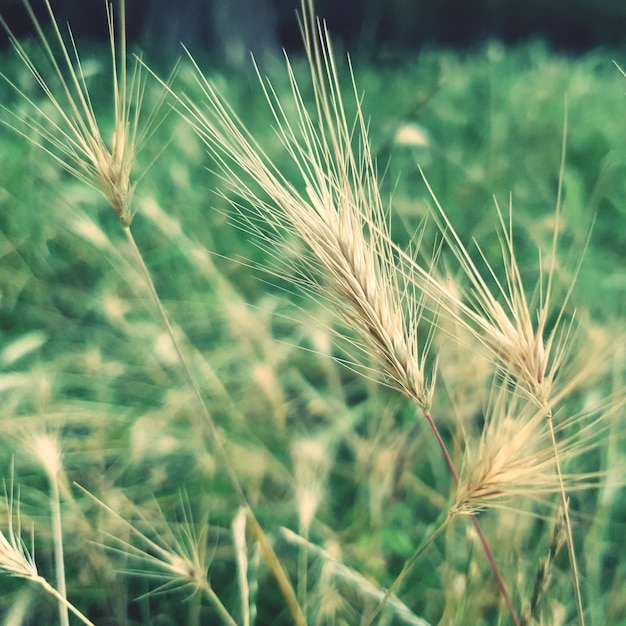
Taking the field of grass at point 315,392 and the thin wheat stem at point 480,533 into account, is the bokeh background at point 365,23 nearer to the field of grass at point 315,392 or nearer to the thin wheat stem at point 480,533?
the field of grass at point 315,392

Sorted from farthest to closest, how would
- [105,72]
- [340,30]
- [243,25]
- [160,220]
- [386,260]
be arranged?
[340,30]
[243,25]
[105,72]
[160,220]
[386,260]

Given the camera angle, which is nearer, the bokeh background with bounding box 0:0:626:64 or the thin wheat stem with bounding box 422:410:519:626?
the thin wheat stem with bounding box 422:410:519:626

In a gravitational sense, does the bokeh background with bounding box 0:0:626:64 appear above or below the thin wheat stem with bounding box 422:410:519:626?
above

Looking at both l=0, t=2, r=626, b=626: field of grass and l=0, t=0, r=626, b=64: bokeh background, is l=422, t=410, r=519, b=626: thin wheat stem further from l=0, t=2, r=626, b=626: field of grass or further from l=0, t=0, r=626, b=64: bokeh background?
l=0, t=0, r=626, b=64: bokeh background

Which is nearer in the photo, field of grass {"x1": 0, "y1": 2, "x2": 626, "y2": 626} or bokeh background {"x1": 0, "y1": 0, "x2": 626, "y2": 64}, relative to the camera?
field of grass {"x1": 0, "y1": 2, "x2": 626, "y2": 626}

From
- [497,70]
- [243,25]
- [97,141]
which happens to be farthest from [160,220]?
[243,25]

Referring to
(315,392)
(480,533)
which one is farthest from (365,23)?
(480,533)

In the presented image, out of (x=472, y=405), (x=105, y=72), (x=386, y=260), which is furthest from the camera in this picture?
(x=105, y=72)

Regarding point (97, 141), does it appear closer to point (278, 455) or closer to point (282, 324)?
point (278, 455)

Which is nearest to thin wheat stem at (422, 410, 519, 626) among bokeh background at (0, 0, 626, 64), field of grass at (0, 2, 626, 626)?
field of grass at (0, 2, 626, 626)
